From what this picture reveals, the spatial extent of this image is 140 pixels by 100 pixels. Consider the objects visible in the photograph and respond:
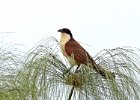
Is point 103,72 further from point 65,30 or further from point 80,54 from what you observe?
point 65,30

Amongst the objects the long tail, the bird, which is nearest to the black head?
the bird

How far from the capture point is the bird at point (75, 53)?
10.1ft

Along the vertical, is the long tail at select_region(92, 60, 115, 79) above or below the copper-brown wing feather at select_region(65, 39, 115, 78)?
below

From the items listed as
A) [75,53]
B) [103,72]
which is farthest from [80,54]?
[103,72]

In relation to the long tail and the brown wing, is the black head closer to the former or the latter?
the brown wing

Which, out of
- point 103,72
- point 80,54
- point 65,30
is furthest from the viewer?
point 65,30

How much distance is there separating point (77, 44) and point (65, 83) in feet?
1.57

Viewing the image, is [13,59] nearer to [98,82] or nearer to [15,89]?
[15,89]

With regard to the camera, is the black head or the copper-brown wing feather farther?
the black head

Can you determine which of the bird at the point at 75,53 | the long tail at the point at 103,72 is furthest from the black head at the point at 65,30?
the long tail at the point at 103,72

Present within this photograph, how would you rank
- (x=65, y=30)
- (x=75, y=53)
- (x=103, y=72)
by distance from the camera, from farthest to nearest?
1. (x=65, y=30)
2. (x=75, y=53)
3. (x=103, y=72)

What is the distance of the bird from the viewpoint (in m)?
3.07

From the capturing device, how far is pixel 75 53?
11.3 ft

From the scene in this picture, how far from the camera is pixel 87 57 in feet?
10.4
